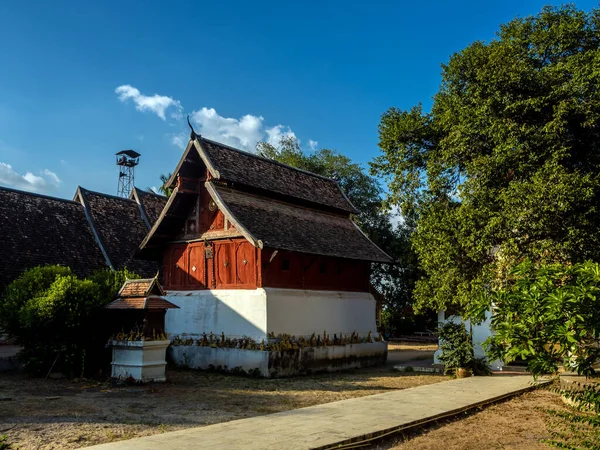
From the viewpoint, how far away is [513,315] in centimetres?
588

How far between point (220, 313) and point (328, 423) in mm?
9757

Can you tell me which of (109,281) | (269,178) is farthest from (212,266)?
(269,178)

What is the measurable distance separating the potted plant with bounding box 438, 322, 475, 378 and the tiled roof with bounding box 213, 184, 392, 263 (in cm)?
494

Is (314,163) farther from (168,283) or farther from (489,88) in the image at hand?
(489,88)

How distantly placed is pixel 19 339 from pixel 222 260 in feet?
22.5

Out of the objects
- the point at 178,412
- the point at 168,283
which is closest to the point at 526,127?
the point at 178,412

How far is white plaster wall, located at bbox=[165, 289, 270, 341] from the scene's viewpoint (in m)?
17.2

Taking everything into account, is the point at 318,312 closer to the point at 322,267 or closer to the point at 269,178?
the point at 322,267

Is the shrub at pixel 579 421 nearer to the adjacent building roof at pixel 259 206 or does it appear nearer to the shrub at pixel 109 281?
the adjacent building roof at pixel 259 206

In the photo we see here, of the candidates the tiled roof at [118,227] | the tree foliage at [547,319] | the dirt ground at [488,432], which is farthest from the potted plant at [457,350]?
the tiled roof at [118,227]

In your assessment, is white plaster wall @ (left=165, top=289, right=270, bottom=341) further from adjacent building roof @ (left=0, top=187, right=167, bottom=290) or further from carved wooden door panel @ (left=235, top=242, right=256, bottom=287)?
adjacent building roof @ (left=0, top=187, right=167, bottom=290)

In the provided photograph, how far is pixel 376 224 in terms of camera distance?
37594 millimetres

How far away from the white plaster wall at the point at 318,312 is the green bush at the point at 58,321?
17.5ft

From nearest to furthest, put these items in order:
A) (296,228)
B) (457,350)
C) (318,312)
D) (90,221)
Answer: (457,350), (318,312), (296,228), (90,221)
